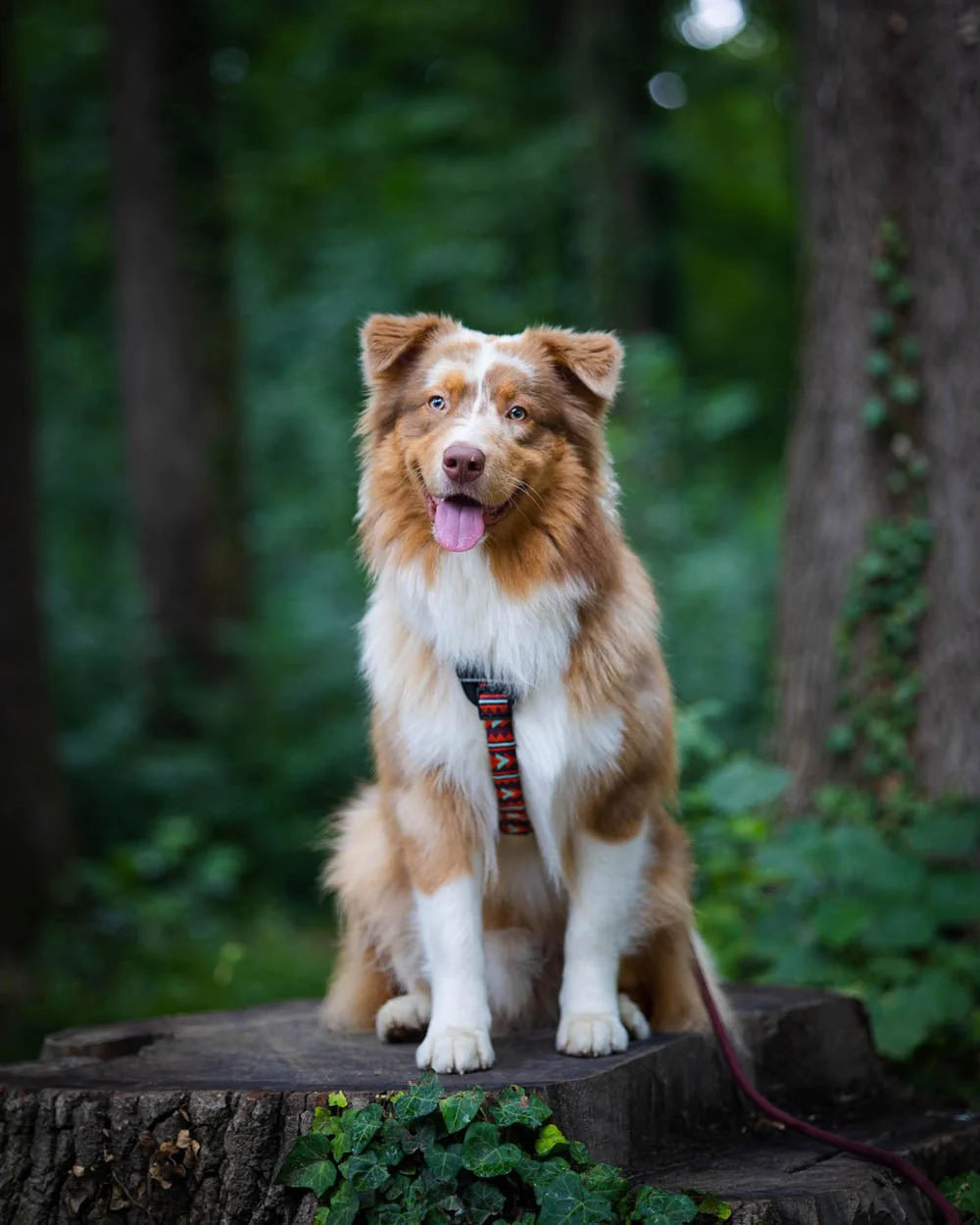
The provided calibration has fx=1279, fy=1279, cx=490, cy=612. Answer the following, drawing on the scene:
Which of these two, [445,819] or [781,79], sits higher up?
[781,79]

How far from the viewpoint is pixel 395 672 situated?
3.56 meters

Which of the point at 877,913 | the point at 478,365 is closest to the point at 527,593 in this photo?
the point at 478,365

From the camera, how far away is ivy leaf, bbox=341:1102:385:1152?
2875 millimetres

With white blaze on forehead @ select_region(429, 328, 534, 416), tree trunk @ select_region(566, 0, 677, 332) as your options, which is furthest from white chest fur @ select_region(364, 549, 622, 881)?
tree trunk @ select_region(566, 0, 677, 332)

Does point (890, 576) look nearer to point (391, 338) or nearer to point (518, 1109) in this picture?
point (391, 338)

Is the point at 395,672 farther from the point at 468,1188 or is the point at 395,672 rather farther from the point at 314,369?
the point at 314,369

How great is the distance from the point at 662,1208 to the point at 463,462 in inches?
70.5

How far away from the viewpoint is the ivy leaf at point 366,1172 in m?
2.82

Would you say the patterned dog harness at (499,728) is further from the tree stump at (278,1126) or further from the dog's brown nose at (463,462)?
the tree stump at (278,1126)

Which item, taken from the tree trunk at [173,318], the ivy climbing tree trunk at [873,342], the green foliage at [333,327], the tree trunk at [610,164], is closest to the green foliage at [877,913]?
the ivy climbing tree trunk at [873,342]

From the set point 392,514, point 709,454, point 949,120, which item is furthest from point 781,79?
point 392,514

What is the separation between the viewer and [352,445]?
13914 mm

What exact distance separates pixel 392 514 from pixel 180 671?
760 cm

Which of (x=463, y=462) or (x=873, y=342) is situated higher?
(x=873, y=342)
